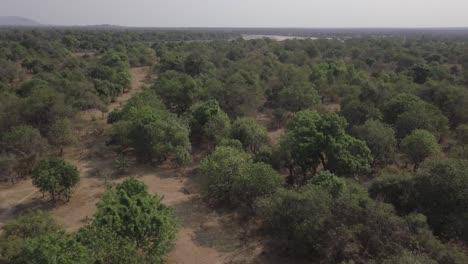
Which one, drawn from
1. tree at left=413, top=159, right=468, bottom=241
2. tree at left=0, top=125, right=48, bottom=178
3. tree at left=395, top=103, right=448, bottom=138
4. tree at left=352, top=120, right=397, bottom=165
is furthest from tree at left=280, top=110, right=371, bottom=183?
tree at left=0, top=125, right=48, bottom=178

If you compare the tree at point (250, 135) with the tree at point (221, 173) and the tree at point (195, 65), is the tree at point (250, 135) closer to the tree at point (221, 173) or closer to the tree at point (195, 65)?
the tree at point (221, 173)

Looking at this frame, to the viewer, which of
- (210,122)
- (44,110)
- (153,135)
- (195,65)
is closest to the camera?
(153,135)

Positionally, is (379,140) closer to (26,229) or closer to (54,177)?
(54,177)

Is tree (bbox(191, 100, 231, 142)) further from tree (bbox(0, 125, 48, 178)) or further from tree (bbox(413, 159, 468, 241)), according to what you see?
tree (bbox(413, 159, 468, 241))

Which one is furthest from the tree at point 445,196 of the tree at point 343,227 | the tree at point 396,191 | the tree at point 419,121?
the tree at point 419,121

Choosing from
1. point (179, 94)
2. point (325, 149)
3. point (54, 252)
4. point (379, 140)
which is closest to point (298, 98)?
point (179, 94)

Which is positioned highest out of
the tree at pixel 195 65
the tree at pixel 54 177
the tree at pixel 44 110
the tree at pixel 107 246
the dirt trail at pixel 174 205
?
the tree at pixel 195 65
